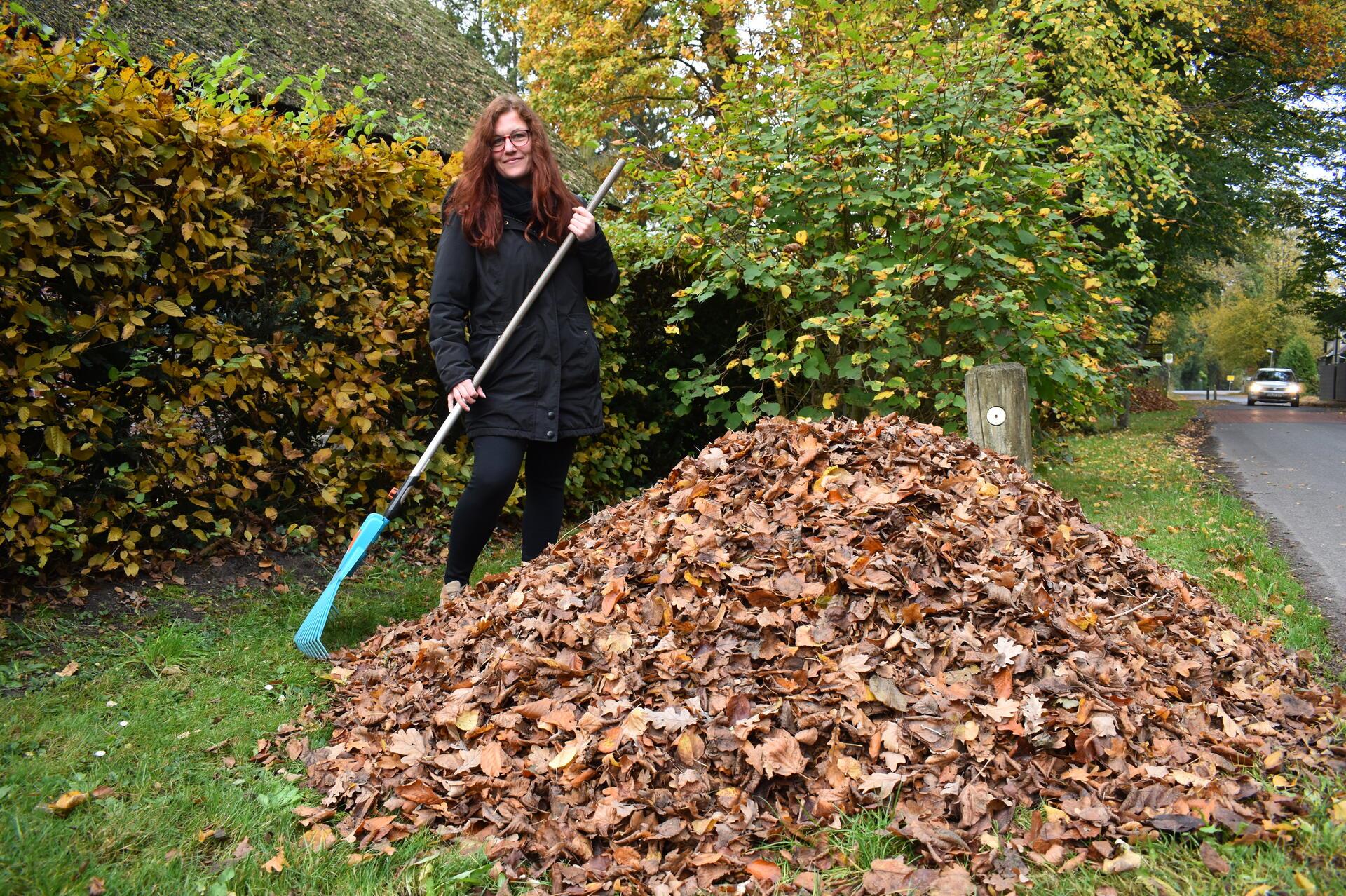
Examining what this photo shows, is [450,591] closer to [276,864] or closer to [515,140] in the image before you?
[276,864]

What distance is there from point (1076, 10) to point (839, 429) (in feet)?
27.9

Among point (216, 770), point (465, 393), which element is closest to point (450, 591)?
point (465, 393)

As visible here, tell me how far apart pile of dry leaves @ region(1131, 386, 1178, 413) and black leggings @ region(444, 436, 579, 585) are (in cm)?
2273

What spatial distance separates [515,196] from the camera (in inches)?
143

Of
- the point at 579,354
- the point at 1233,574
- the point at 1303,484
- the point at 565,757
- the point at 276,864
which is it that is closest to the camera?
the point at 276,864

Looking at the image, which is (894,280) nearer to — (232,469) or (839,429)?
(839,429)

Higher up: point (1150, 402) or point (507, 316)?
point (507, 316)

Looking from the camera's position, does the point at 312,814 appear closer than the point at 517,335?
Yes

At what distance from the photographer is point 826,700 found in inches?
92.8

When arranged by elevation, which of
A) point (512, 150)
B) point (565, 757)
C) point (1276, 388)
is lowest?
point (1276, 388)

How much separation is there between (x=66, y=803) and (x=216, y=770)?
1.25 ft

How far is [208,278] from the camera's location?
3789mm

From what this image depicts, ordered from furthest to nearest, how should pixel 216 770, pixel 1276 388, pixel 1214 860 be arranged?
pixel 1276 388 < pixel 216 770 < pixel 1214 860

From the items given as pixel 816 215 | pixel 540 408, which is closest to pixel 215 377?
pixel 540 408
